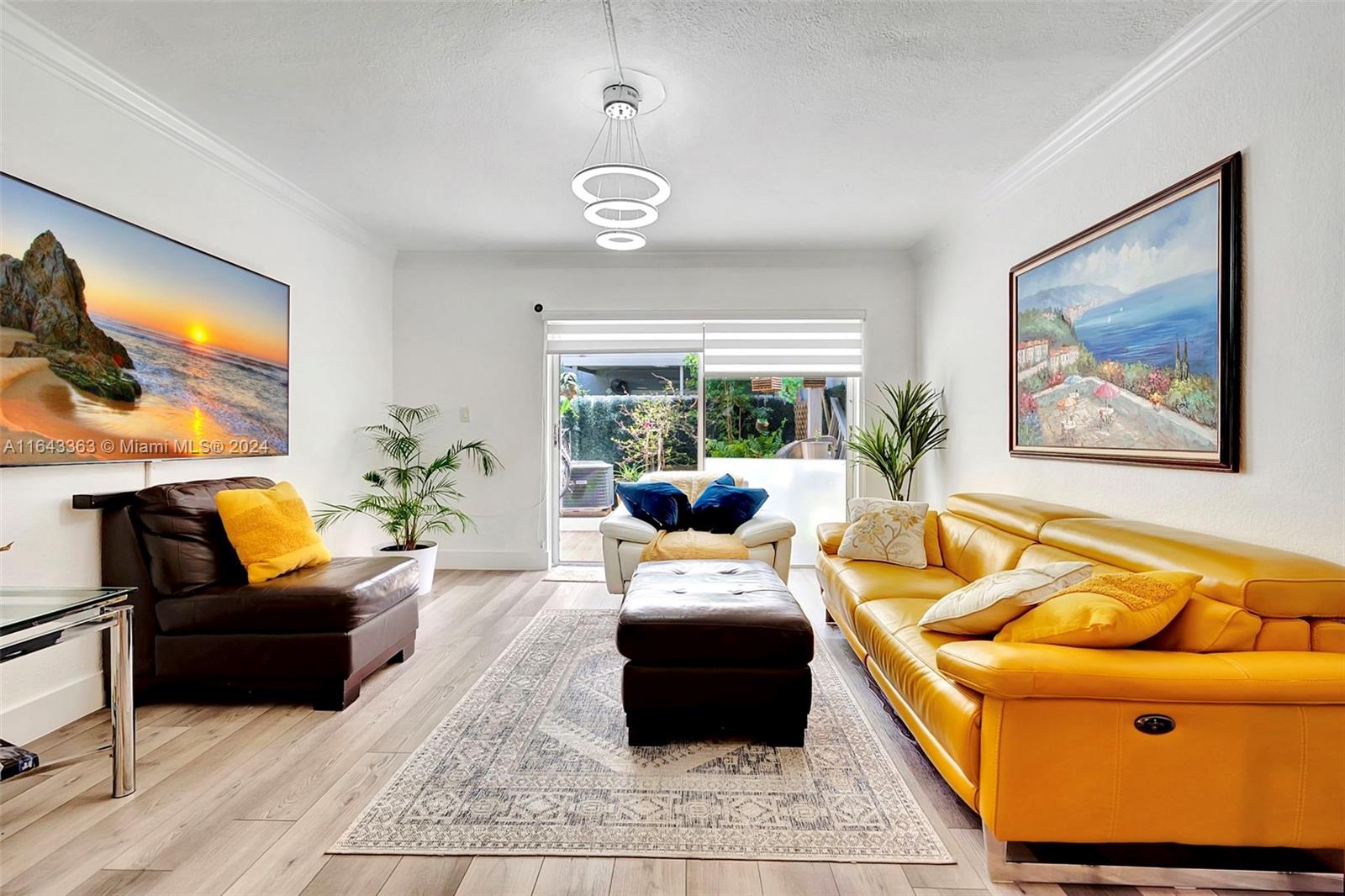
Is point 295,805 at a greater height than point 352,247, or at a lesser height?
lesser

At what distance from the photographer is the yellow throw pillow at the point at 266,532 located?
2.83 metres

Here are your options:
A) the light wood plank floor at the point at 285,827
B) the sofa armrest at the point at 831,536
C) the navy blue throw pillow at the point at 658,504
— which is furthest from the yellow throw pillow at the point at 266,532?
the sofa armrest at the point at 831,536

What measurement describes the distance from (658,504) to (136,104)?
3304 mm

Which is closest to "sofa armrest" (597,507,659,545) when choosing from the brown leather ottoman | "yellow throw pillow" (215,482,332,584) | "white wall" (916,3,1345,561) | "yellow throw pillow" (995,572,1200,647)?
"yellow throw pillow" (215,482,332,584)

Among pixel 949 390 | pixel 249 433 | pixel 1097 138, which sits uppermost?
pixel 1097 138

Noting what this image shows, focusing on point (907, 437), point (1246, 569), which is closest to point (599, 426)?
point (907, 437)

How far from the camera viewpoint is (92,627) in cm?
190

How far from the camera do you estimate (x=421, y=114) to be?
3062 mm

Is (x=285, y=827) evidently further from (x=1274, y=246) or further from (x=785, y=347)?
(x=785, y=347)

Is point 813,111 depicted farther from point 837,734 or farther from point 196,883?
point 196,883

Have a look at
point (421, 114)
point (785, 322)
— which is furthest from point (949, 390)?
point (421, 114)

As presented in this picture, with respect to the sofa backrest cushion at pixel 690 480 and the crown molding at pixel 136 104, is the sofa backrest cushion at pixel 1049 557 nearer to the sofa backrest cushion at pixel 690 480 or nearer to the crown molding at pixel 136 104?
the sofa backrest cushion at pixel 690 480

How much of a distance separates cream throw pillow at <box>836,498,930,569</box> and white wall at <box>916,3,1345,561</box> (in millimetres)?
828

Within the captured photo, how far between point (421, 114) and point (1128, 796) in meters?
3.64
